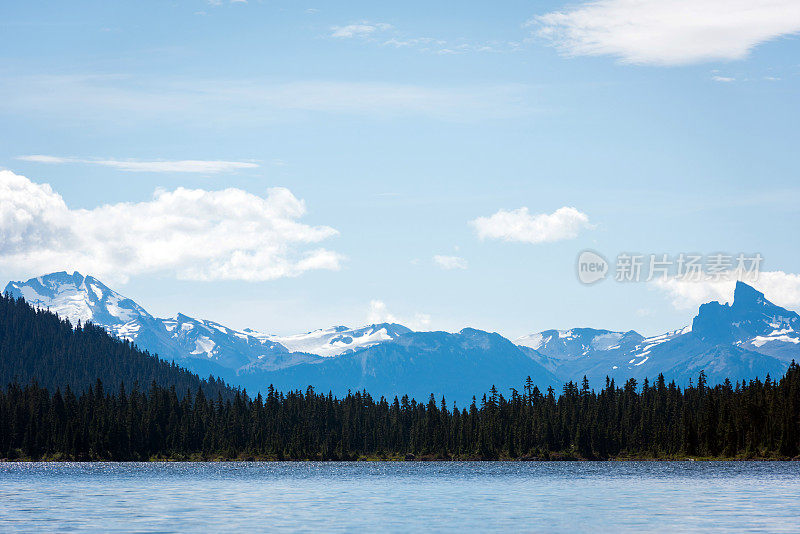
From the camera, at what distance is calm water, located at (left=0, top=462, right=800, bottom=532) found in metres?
72.9

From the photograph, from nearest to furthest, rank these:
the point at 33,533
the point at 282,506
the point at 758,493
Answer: the point at 33,533, the point at 282,506, the point at 758,493

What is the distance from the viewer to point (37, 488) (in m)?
123

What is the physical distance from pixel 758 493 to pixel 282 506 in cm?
4818

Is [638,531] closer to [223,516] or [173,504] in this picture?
[223,516]

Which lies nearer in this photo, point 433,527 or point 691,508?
point 433,527

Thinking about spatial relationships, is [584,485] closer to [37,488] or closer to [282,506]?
[282,506]

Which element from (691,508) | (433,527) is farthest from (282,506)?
(691,508)

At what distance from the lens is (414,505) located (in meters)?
95.1

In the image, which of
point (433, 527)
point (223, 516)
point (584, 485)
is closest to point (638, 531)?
point (433, 527)

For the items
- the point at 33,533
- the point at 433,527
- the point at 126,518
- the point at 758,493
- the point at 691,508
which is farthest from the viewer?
the point at 758,493

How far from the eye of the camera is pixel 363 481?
150 metres

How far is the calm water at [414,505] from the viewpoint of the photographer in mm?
72938

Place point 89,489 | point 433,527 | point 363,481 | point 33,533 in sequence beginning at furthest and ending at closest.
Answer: point 363,481
point 89,489
point 433,527
point 33,533

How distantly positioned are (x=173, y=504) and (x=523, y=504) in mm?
32850
